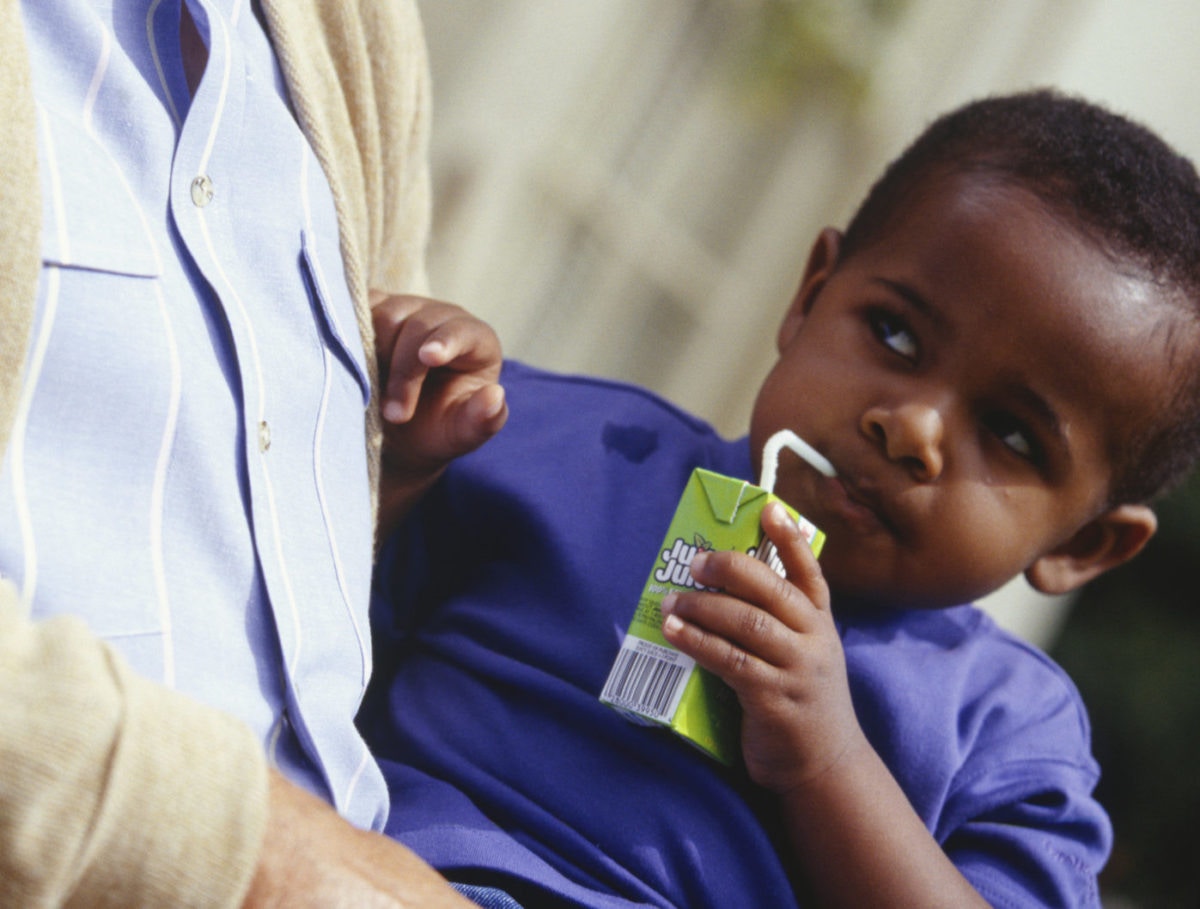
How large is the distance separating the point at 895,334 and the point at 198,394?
804 millimetres

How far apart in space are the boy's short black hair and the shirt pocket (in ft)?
3.05

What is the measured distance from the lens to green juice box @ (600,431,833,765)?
41.5 inches

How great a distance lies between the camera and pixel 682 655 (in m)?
1.05

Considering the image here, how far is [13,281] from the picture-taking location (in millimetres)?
707

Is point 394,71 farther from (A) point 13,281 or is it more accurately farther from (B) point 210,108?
(A) point 13,281

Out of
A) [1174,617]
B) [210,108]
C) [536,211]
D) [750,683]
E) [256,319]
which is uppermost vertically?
[210,108]

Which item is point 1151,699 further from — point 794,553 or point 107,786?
point 107,786

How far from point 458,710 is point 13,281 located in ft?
2.20

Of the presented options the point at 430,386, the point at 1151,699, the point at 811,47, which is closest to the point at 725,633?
the point at 430,386

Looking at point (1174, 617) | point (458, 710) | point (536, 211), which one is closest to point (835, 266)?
point (458, 710)

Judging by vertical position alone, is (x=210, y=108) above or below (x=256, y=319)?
above

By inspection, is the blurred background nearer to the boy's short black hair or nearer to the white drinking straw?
the boy's short black hair

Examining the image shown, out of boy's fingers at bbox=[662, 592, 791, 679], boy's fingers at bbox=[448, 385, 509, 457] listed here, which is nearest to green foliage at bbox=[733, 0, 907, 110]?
boy's fingers at bbox=[448, 385, 509, 457]

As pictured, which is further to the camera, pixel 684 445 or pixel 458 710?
pixel 684 445
